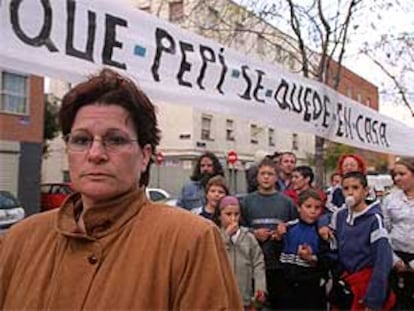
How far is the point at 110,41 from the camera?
11.4ft

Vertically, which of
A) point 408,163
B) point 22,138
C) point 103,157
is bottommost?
point 103,157

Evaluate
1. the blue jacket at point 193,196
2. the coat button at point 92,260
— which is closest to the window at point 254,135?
the blue jacket at point 193,196

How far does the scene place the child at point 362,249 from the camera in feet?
15.4

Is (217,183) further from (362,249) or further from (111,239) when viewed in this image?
(111,239)

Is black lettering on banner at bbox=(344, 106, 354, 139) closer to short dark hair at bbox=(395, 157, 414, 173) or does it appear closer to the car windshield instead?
short dark hair at bbox=(395, 157, 414, 173)

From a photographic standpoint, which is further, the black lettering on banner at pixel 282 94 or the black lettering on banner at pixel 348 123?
the black lettering on banner at pixel 348 123

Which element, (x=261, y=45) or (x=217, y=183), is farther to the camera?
(x=261, y=45)

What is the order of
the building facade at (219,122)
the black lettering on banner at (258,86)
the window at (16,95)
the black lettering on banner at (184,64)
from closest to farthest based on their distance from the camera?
1. the black lettering on banner at (184,64)
2. the black lettering on banner at (258,86)
3. the building facade at (219,122)
4. the window at (16,95)

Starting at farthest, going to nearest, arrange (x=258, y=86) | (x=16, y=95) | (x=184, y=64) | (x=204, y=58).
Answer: (x=16, y=95) < (x=258, y=86) < (x=204, y=58) < (x=184, y=64)

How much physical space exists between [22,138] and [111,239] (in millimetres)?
24243

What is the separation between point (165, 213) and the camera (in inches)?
72.2

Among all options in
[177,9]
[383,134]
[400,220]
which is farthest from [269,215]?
[177,9]

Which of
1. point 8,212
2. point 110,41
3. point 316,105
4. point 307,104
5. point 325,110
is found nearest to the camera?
point 110,41

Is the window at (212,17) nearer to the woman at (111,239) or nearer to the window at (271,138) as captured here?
the woman at (111,239)
